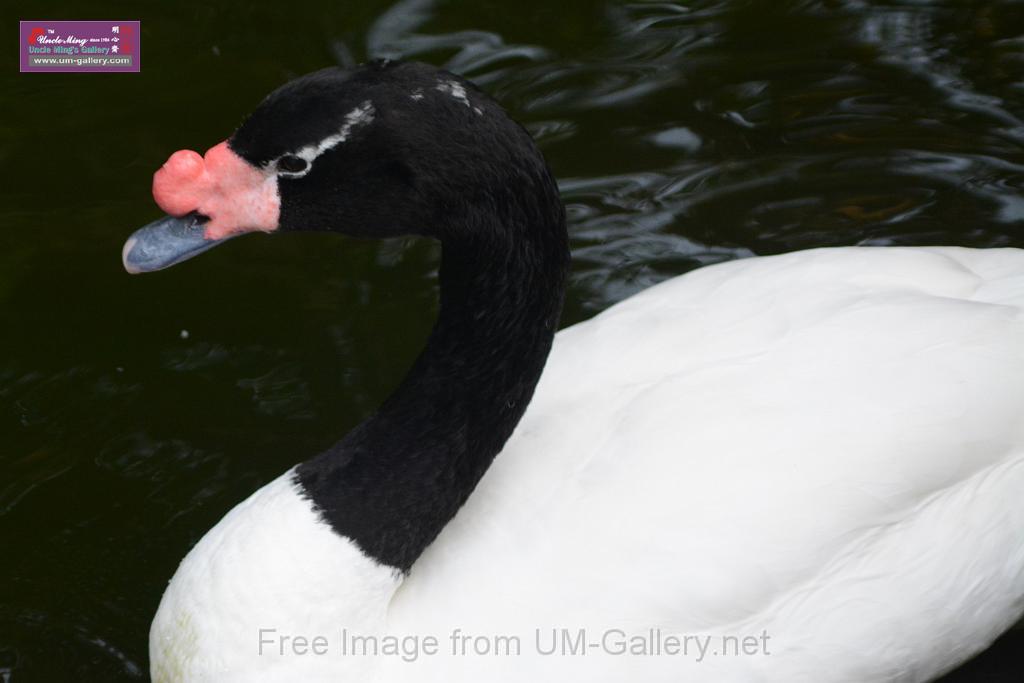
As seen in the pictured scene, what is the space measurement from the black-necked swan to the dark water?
0.63 m

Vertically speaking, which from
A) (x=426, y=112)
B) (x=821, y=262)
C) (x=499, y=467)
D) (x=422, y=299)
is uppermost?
(x=426, y=112)

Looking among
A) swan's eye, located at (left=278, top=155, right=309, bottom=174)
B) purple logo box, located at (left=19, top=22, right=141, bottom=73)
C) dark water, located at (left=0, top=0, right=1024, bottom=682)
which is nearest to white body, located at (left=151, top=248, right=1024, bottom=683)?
dark water, located at (left=0, top=0, right=1024, bottom=682)

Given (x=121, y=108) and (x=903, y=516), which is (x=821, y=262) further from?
(x=121, y=108)

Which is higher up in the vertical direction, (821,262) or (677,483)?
(821,262)

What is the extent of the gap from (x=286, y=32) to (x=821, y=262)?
9.33ft

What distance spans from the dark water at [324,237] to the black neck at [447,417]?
32.3 inches

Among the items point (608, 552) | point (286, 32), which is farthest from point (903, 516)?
point (286, 32)

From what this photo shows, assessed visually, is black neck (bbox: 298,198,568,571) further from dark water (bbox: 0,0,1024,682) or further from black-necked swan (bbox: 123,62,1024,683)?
dark water (bbox: 0,0,1024,682)

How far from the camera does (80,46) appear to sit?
5.68 meters

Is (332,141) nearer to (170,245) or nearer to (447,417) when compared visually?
(170,245)

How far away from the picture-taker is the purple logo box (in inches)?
216

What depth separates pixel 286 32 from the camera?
18.1 feet

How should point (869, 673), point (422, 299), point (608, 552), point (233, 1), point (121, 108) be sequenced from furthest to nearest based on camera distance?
1. point (233, 1)
2. point (121, 108)
3. point (422, 299)
4. point (869, 673)
5. point (608, 552)

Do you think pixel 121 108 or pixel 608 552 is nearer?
pixel 608 552
